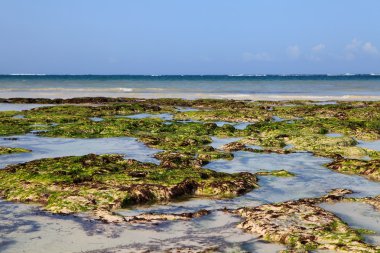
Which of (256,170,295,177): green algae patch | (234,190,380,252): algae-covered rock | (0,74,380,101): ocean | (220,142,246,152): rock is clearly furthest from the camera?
(0,74,380,101): ocean

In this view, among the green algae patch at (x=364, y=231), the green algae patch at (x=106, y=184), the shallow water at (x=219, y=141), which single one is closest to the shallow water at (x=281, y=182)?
the green algae patch at (x=106, y=184)

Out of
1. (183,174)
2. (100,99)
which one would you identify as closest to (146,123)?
(183,174)

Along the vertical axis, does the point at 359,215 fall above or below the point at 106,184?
below

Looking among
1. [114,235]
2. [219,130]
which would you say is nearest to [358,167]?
[114,235]

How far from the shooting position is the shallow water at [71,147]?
47.8 ft

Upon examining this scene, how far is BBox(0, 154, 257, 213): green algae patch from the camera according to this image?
9.55 metres

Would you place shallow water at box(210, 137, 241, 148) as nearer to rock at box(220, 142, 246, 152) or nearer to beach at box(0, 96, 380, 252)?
beach at box(0, 96, 380, 252)

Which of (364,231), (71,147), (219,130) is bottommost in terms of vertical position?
(71,147)

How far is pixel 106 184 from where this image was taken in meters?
Answer: 10.5

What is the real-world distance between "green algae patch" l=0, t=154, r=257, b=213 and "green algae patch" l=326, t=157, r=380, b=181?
3.06 m

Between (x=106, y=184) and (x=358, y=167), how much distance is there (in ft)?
22.6

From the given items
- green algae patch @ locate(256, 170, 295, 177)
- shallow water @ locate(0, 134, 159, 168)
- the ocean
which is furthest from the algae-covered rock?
the ocean

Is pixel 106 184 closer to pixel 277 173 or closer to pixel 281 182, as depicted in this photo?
pixel 281 182

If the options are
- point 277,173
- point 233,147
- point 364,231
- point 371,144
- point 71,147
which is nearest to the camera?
point 364,231
